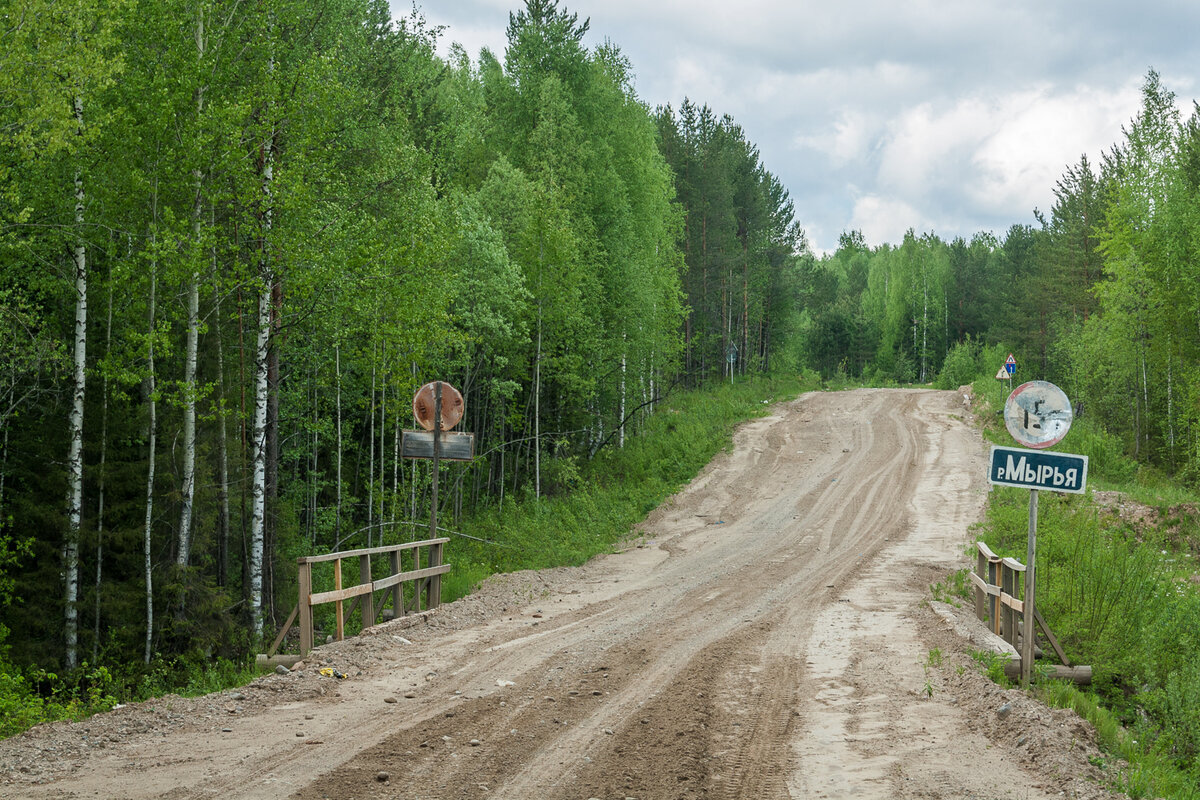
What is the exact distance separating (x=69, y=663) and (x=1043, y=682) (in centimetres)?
1452

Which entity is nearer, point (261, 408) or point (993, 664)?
point (993, 664)

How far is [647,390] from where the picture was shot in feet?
114

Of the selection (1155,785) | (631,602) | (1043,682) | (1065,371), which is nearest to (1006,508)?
(631,602)

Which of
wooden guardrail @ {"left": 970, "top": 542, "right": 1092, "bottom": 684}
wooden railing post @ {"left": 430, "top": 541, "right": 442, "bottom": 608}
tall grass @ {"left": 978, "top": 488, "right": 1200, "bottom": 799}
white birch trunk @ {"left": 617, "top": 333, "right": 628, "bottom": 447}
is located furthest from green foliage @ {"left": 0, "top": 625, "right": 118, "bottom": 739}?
white birch trunk @ {"left": 617, "top": 333, "right": 628, "bottom": 447}

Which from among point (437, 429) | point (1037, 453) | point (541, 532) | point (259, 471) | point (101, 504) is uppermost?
point (1037, 453)

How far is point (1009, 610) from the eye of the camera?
11.1 m

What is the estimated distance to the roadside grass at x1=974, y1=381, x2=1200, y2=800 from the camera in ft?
24.7

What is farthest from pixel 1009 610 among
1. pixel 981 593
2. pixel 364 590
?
pixel 364 590

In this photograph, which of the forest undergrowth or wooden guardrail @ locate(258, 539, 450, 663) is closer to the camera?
wooden guardrail @ locate(258, 539, 450, 663)

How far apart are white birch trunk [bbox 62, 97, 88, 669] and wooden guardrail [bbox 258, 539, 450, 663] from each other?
443cm

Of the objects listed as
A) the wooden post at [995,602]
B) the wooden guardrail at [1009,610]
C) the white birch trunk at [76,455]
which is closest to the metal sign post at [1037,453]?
the wooden guardrail at [1009,610]

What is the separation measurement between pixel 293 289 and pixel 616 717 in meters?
11.1

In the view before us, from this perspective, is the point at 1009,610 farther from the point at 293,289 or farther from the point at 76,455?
the point at 76,455

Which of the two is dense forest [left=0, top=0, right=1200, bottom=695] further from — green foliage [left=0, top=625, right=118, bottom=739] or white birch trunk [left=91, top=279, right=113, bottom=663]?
green foliage [left=0, top=625, right=118, bottom=739]
